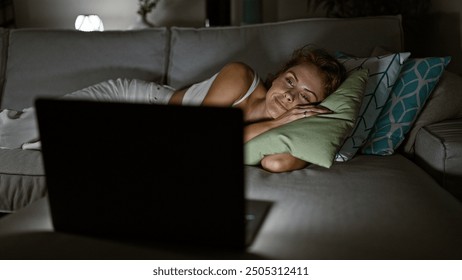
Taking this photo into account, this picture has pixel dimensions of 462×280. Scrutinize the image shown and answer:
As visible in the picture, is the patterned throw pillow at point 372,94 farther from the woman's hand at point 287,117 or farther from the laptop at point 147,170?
the laptop at point 147,170

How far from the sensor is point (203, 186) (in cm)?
92

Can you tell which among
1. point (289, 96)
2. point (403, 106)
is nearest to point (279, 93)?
point (289, 96)

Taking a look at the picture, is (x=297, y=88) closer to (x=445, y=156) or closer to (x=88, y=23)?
(x=445, y=156)

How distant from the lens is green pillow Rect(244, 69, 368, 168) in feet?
5.17

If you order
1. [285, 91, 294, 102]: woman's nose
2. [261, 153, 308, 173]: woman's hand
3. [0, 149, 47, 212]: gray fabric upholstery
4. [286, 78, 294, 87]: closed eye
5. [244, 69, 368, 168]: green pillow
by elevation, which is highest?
[286, 78, 294, 87]: closed eye

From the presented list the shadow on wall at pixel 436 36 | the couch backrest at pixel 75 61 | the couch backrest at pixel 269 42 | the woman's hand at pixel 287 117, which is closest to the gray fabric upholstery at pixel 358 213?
the woman's hand at pixel 287 117

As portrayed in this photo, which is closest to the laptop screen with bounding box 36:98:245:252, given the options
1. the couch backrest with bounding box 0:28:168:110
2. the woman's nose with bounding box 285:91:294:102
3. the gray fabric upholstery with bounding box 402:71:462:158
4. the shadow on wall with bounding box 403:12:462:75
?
the woman's nose with bounding box 285:91:294:102

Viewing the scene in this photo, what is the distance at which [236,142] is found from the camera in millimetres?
874

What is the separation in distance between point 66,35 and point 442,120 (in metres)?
1.56

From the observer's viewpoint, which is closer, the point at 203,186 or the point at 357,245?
the point at 203,186

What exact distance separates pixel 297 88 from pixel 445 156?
0.50 metres

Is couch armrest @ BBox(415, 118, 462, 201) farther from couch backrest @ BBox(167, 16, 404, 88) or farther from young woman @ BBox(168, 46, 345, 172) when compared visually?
couch backrest @ BBox(167, 16, 404, 88)
